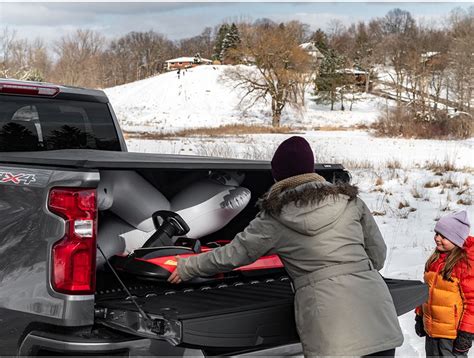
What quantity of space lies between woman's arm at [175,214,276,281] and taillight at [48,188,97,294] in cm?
54

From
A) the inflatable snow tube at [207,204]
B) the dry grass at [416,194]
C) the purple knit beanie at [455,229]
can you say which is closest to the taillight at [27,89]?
the inflatable snow tube at [207,204]

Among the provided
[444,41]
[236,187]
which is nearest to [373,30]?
[444,41]

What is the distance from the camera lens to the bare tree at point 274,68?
52812 mm

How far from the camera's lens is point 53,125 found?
197 inches

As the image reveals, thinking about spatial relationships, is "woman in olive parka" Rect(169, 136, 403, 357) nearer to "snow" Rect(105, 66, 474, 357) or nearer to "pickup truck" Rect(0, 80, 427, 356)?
"pickup truck" Rect(0, 80, 427, 356)

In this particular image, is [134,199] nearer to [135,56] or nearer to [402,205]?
[402,205]

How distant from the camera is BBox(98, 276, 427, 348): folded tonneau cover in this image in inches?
113

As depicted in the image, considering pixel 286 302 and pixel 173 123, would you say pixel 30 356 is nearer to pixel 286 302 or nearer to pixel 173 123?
pixel 286 302

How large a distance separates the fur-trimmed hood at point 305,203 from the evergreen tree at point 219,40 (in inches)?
3790

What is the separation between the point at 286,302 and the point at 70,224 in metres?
1.08

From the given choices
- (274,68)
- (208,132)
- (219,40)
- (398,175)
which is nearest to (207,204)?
(398,175)

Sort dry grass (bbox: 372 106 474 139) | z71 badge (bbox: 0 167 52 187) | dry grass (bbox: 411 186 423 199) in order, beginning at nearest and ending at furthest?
z71 badge (bbox: 0 167 52 187) → dry grass (bbox: 411 186 423 199) → dry grass (bbox: 372 106 474 139)

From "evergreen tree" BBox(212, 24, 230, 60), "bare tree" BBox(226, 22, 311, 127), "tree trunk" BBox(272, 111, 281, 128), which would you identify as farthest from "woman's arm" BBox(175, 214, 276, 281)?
"evergreen tree" BBox(212, 24, 230, 60)

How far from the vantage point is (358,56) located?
89375 mm
